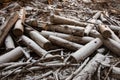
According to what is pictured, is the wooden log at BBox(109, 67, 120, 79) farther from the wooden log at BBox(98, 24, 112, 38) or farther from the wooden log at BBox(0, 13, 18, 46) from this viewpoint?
the wooden log at BBox(0, 13, 18, 46)

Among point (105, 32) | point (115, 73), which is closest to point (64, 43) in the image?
point (105, 32)

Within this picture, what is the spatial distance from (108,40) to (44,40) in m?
1.30

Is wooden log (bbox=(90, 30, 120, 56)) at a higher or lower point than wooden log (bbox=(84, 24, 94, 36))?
lower

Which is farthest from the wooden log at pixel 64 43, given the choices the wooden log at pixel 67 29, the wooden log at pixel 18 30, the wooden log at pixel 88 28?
the wooden log at pixel 18 30

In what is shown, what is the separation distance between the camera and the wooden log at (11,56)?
3989mm

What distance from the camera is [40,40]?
14.8 feet

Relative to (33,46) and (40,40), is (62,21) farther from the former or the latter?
(33,46)

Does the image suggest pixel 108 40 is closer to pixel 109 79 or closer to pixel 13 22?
pixel 109 79

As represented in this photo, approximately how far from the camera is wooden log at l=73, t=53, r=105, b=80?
3393 mm

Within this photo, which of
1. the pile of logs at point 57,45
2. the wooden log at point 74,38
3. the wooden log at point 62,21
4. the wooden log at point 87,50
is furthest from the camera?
the wooden log at point 62,21

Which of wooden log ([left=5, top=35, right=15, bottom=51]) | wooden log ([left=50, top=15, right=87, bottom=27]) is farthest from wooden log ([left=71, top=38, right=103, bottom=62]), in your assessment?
wooden log ([left=5, top=35, right=15, bottom=51])

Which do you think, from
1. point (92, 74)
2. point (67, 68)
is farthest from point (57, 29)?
point (92, 74)

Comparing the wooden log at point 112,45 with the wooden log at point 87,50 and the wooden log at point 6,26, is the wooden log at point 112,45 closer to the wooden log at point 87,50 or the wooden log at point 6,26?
the wooden log at point 87,50

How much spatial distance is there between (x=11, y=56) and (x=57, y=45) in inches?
40.3
